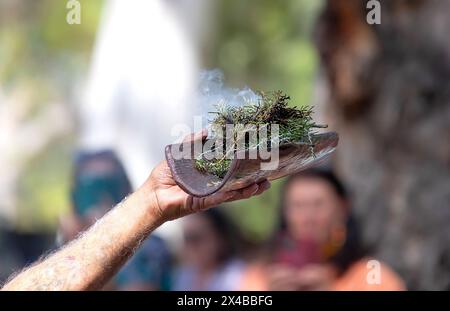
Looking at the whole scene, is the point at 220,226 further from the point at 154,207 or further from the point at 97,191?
the point at 154,207

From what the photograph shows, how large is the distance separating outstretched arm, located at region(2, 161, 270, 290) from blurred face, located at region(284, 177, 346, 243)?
1776 millimetres

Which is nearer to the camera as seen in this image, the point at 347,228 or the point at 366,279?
the point at 366,279

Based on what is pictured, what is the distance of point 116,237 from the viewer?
7.20 ft

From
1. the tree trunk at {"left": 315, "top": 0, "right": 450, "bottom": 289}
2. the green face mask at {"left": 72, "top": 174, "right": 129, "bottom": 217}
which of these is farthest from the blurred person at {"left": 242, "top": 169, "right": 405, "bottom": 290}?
the tree trunk at {"left": 315, "top": 0, "right": 450, "bottom": 289}

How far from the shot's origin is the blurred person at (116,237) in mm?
2154

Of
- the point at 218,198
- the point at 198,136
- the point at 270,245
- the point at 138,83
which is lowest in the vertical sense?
the point at 270,245

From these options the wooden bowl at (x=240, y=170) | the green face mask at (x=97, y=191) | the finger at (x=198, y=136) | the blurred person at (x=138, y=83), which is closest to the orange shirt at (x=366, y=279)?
the green face mask at (x=97, y=191)

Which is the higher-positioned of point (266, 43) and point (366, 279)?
point (266, 43)

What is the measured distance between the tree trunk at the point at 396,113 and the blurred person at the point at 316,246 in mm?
1318

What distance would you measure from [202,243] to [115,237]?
2.65 meters

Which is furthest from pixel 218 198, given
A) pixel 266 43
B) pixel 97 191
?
pixel 266 43

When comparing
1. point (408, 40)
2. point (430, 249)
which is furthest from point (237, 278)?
point (408, 40)

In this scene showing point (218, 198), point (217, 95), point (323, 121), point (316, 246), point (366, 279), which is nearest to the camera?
point (218, 198)

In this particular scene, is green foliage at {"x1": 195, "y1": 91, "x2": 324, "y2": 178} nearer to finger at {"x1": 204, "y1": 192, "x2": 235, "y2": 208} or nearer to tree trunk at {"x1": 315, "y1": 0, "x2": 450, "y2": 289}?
finger at {"x1": 204, "y1": 192, "x2": 235, "y2": 208}
